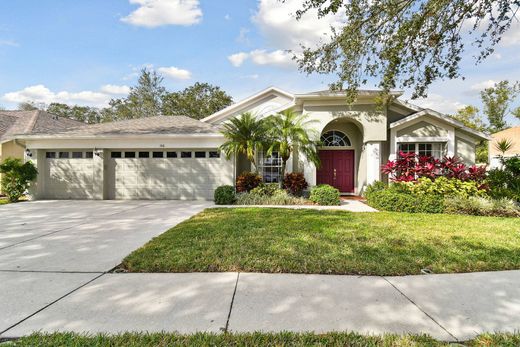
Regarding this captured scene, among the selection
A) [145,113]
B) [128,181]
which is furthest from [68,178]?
[145,113]

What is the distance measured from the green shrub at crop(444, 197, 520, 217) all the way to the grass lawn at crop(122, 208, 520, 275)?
1059 mm

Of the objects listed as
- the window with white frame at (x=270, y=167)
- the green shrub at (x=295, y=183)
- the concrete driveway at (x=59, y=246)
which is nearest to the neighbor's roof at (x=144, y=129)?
the window with white frame at (x=270, y=167)

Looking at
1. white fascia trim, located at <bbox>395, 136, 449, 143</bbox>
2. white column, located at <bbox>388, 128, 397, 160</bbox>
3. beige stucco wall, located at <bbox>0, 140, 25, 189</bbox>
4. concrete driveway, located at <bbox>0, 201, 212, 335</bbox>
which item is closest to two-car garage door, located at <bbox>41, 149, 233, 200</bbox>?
concrete driveway, located at <bbox>0, 201, 212, 335</bbox>

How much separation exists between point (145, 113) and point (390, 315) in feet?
116

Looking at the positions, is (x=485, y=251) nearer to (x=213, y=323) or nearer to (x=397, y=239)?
(x=397, y=239)

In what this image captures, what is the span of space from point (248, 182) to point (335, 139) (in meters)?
5.26

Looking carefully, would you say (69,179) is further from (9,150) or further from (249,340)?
(249,340)

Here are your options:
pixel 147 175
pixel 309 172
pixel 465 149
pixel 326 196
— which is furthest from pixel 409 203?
pixel 147 175

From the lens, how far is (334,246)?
4906 millimetres

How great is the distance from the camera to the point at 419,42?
285 inches

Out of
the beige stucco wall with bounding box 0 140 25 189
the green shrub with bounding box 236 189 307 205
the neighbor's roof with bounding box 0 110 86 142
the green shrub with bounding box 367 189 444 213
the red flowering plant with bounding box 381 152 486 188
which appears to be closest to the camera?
the green shrub with bounding box 367 189 444 213

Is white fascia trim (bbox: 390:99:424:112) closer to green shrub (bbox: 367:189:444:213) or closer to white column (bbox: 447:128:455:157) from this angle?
white column (bbox: 447:128:455:157)

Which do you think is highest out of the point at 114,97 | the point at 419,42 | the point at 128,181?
the point at 114,97

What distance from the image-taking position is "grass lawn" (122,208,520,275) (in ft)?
13.2
